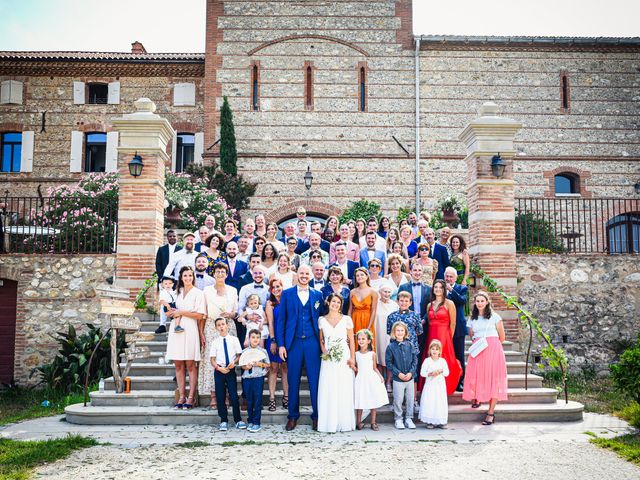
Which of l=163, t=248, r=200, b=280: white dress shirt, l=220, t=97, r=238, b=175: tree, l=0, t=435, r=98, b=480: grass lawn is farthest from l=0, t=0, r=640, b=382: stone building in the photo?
l=0, t=435, r=98, b=480: grass lawn

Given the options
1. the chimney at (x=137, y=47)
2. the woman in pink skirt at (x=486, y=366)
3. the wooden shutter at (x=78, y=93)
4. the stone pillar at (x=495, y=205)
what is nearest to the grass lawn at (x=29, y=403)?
the woman in pink skirt at (x=486, y=366)

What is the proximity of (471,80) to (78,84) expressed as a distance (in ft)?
45.4

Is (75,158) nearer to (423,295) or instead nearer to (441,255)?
(441,255)

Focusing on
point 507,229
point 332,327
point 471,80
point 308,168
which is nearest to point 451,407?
point 332,327

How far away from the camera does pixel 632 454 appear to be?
641cm

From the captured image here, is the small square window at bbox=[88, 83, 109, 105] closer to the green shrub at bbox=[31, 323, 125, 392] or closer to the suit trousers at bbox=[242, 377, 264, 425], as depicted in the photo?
the green shrub at bbox=[31, 323, 125, 392]

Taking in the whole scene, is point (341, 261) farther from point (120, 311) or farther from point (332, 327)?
point (120, 311)

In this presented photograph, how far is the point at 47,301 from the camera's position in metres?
12.3

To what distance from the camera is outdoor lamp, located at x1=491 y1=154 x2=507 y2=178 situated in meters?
11.1

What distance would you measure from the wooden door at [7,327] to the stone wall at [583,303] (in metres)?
10.5

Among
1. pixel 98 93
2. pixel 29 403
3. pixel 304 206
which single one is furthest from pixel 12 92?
pixel 29 403

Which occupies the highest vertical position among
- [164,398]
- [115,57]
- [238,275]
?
[115,57]

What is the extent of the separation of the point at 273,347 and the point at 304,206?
493 inches

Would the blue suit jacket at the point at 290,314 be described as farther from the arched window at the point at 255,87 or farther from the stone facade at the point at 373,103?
the arched window at the point at 255,87
